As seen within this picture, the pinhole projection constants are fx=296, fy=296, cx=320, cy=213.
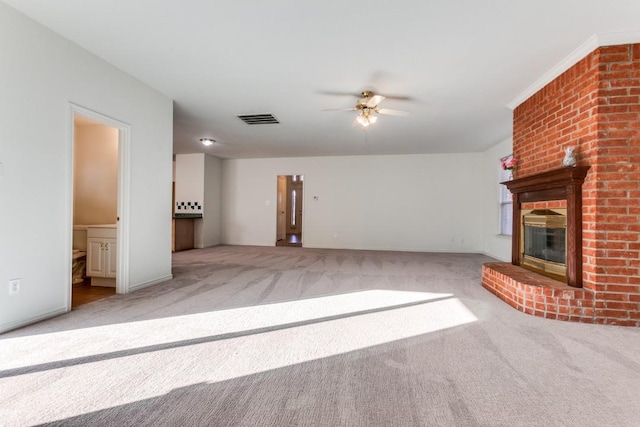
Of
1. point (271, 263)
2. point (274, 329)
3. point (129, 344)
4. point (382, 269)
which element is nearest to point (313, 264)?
point (271, 263)

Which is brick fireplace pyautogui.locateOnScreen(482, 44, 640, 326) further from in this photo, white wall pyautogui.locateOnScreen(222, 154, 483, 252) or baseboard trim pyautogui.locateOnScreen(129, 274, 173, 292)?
white wall pyautogui.locateOnScreen(222, 154, 483, 252)

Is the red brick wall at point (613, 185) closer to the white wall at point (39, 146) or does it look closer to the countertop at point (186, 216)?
the white wall at point (39, 146)

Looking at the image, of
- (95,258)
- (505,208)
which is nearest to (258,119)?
(95,258)

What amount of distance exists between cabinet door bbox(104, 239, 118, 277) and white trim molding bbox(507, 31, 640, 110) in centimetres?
556

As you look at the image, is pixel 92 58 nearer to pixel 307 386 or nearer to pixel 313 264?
pixel 307 386

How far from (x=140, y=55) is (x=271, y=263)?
3779 millimetres

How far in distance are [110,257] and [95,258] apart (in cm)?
27

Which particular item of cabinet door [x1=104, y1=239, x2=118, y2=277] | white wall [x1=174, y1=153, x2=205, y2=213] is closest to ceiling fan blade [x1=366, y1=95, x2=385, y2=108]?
cabinet door [x1=104, y1=239, x2=118, y2=277]

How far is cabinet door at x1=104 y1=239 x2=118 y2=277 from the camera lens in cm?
383

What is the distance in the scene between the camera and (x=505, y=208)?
6391 millimetres

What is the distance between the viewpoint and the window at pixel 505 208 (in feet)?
20.4

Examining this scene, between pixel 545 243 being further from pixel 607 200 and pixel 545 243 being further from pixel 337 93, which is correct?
pixel 337 93

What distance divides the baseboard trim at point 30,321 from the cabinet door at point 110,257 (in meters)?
1.02

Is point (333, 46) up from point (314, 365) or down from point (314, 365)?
up
